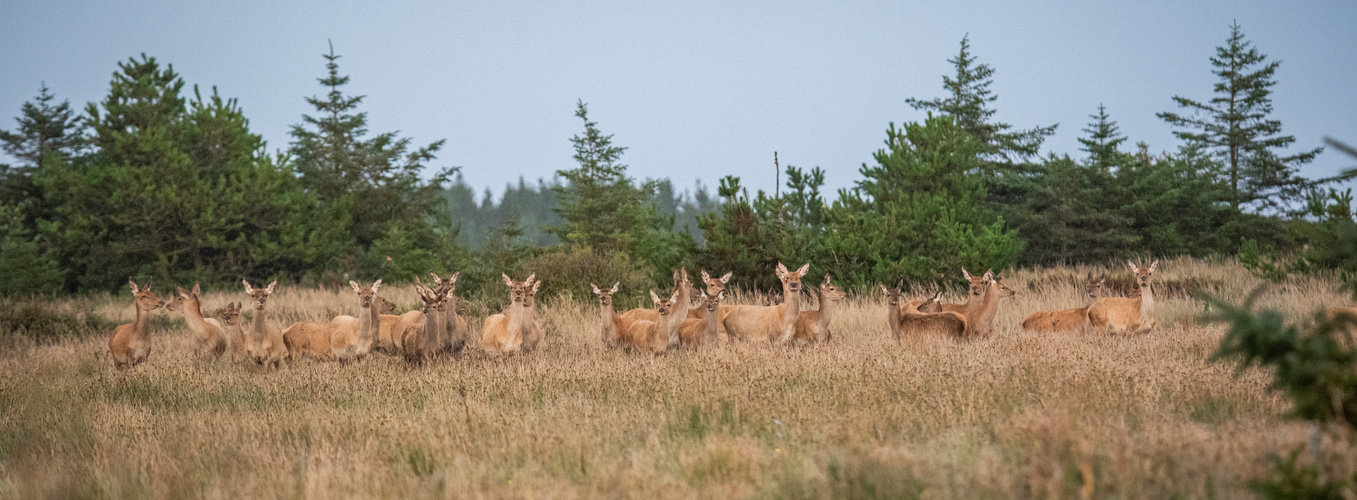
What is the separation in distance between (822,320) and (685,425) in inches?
220

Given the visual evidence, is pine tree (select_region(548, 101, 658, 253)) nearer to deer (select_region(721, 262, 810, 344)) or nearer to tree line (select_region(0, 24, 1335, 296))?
tree line (select_region(0, 24, 1335, 296))

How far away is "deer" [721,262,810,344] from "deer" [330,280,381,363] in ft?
15.8

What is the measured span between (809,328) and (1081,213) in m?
21.8

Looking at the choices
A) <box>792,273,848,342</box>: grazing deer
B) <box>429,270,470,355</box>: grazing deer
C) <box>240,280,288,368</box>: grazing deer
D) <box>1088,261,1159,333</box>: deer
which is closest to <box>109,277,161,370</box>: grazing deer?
<box>240,280,288,368</box>: grazing deer

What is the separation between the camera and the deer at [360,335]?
1184cm

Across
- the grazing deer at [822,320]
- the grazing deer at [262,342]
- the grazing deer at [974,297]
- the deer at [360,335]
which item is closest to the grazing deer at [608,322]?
the grazing deer at [822,320]

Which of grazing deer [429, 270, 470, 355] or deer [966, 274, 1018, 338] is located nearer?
grazing deer [429, 270, 470, 355]

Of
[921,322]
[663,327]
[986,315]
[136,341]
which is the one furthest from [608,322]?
[136,341]

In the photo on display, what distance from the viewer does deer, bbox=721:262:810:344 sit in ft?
38.4

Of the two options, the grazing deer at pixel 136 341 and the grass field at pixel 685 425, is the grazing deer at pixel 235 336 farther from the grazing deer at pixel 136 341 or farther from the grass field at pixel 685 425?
the grazing deer at pixel 136 341

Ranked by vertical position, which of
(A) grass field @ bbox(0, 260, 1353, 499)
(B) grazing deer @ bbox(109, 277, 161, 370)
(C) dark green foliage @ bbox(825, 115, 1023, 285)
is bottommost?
(A) grass field @ bbox(0, 260, 1353, 499)

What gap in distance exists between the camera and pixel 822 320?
11938mm

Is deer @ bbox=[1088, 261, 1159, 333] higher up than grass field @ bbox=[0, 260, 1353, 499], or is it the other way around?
deer @ bbox=[1088, 261, 1159, 333]

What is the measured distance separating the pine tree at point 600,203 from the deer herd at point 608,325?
19.3 m
